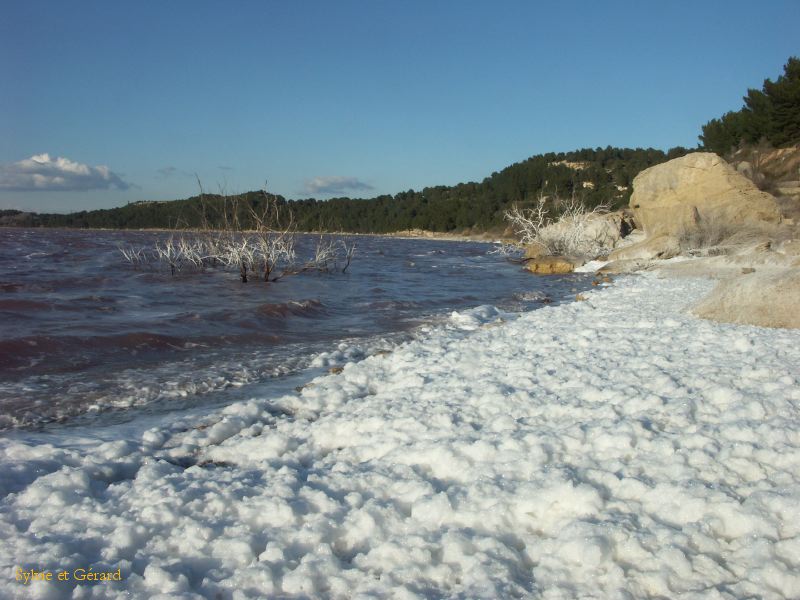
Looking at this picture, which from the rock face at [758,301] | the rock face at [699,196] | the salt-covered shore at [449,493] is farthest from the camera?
the rock face at [699,196]

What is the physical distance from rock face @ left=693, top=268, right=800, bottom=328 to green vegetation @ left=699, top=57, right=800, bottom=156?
3210cm

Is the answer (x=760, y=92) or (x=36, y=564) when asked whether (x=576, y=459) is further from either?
(x=760, y=92)

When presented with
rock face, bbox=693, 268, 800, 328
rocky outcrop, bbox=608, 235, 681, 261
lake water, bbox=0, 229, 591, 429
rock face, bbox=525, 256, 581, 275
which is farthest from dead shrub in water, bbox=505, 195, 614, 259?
rock face, bbox=693, 268, 800, 328

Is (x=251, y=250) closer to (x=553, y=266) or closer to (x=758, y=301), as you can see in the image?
(x=553, y=266)

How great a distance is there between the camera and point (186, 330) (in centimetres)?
975

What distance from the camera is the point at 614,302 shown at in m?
11.4

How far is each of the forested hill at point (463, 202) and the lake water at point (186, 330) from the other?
40.5 m

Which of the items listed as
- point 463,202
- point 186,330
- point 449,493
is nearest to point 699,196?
point 186,330

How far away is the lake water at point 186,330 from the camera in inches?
245

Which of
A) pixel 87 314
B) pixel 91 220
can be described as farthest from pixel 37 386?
pixel 91 220

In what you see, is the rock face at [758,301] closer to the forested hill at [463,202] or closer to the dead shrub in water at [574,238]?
the dead shrub in water at [574,238]

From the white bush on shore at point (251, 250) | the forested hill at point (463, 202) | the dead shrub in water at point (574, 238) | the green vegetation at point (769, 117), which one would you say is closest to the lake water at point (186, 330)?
the white bush on shore at point (251, 250)

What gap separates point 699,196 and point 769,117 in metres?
18.5

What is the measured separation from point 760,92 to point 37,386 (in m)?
45.4
